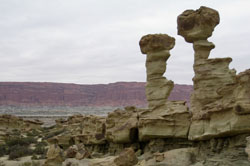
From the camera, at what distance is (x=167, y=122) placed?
1255 centimetres

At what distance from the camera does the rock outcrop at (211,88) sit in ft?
29.5

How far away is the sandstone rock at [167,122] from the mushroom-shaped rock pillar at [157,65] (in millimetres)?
511

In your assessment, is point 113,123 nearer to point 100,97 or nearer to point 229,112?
point 229,112

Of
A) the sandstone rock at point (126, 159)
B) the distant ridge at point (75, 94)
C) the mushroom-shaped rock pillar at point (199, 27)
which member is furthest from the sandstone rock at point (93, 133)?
the distant ridge at point (75, 94)

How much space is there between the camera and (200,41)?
12508mm

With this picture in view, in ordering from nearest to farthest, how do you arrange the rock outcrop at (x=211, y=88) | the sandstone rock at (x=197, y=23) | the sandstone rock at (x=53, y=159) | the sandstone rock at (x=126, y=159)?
1. the rock outcrop at (x=211, y=88)
2. the sandstone rock at (x=126, y=159)
3. the sandstone rock at (x=197, y=23)
4. the sandstone rock at (x=53, y=159)

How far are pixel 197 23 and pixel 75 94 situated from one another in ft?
395

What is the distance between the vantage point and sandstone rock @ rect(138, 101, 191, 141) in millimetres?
12391

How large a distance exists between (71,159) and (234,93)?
31.8 feet

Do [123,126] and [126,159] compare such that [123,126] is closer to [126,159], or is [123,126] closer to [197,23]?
[126,159]

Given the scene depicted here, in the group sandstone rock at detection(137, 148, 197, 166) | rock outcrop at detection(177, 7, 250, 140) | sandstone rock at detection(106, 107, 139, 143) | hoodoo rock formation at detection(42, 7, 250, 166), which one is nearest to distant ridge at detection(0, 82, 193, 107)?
sandstone rock at detection(106, 107, 139, 143)

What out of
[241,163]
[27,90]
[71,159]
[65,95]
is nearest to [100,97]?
[65,95]

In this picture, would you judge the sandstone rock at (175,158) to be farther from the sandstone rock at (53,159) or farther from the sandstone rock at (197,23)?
the sandstone rock at (197,23)

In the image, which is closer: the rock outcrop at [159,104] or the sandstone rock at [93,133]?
the rock outcrop at [159,104]
